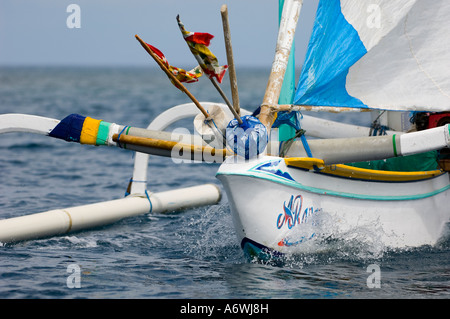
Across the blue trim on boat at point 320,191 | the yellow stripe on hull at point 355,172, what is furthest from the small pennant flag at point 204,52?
the yellow stripe on hull at point 355,172

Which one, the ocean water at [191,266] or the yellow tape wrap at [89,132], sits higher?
the yellow tape wrap at [89,132]

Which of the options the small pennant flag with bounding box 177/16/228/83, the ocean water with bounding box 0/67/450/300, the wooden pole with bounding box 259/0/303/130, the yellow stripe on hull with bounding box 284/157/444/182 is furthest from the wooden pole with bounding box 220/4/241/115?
the ocean water with bounding box 0/67/450/300

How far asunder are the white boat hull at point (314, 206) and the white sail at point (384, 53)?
927mm

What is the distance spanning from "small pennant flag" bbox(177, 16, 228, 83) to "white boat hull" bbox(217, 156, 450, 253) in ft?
3.41

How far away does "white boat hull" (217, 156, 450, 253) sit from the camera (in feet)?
20.3

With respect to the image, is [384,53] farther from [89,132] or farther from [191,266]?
[89,132]

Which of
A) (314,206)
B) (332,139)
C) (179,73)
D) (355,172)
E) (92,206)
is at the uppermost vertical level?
(179,73)

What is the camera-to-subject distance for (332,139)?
6531 millimetres

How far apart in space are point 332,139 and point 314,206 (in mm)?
664

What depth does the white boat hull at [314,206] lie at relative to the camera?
620cm

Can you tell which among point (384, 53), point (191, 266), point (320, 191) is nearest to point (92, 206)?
point (191, 266)

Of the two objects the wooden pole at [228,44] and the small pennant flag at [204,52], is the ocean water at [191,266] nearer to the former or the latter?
the wooden pole at [228,44]

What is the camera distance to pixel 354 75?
7172 mm

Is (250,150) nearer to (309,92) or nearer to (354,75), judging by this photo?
(309,92)
